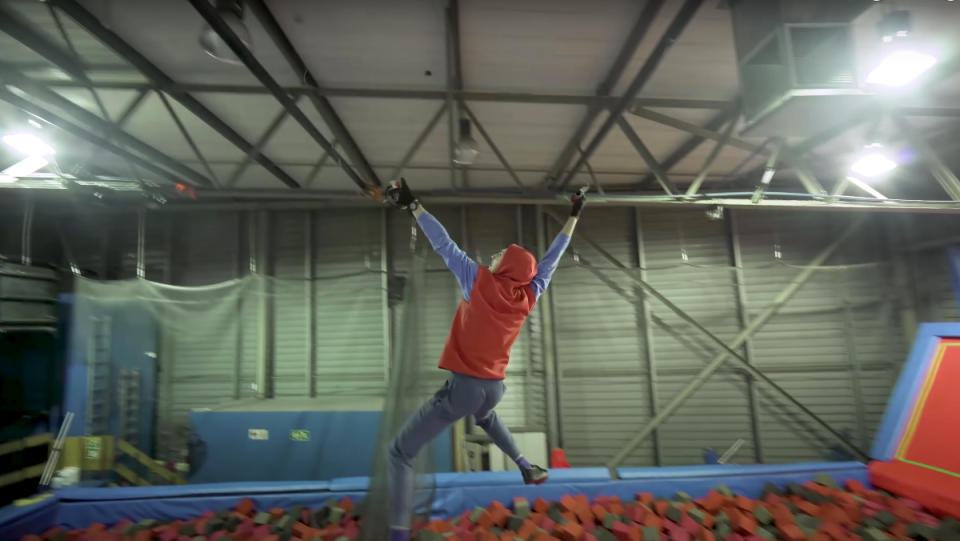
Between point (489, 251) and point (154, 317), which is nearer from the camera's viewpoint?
point (154, 317)

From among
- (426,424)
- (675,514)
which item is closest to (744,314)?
(675,514)

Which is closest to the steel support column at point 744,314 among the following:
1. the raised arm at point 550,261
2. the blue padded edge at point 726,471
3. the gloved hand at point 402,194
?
the blue padded edge at point 726,471

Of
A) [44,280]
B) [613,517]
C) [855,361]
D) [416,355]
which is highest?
[44,280]

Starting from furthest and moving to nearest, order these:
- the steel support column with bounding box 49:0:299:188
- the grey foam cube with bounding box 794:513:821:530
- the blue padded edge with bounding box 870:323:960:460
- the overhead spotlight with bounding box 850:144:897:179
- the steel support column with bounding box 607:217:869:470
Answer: the steel support column with bounding box 607:217:869:470 < the overhead spotlight with bounding box 850:144:897:179 < the blue padded edge with bounding box 870:323:960:460 < the grey foam cube with bounding box 794:513:821:530 < the steel support column with bounding box 49:0:299:188

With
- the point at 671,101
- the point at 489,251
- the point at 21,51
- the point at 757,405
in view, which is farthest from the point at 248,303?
the point at 757,405

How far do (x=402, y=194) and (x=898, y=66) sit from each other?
3.15m

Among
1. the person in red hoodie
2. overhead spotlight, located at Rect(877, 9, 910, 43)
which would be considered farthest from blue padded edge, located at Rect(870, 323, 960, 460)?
the person in red hoodie

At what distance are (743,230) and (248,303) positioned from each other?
21.2ft

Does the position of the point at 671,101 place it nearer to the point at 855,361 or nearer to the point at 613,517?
the point at 613,517

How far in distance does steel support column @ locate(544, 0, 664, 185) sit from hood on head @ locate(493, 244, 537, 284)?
174 cm

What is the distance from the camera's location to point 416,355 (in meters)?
2.90

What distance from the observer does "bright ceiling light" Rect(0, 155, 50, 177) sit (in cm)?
368

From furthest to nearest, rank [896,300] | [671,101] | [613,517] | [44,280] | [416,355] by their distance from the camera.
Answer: [896,300] → [44,280] → [671,101] → [613,517] → [416,355]

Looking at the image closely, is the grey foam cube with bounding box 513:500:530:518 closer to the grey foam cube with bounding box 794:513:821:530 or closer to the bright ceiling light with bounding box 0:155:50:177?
the grey foam cube with bounding box 794:513:821:530
